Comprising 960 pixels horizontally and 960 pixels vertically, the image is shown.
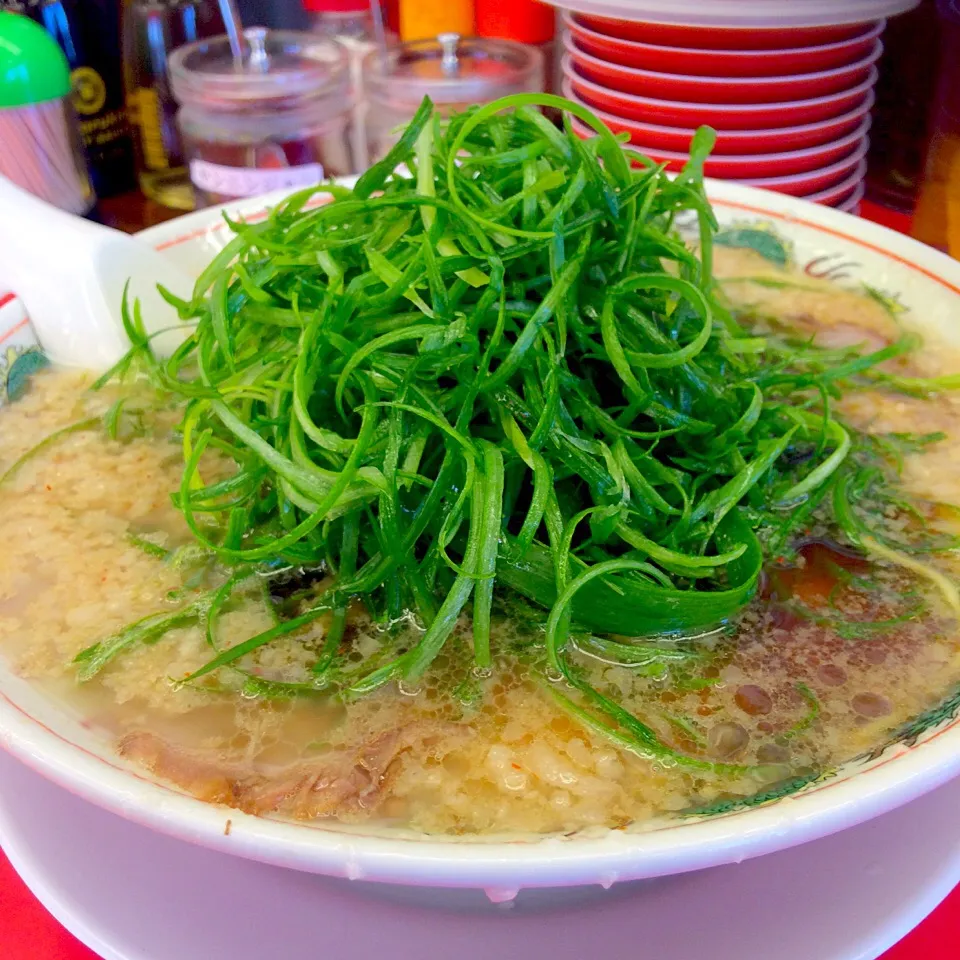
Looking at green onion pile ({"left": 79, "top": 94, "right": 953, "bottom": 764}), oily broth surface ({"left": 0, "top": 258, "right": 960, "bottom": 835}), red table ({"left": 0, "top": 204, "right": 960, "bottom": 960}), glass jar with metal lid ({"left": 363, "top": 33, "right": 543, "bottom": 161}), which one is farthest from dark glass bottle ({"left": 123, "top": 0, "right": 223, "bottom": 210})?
red table ({"left": 0, "top": 204, "right": 960, "bottom": 960})

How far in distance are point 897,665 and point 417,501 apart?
1.33 feet

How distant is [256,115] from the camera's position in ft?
5.28

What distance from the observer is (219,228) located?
1.24m

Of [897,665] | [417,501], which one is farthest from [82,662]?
[897,665]

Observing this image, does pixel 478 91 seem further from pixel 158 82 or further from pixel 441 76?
pixel 158 82

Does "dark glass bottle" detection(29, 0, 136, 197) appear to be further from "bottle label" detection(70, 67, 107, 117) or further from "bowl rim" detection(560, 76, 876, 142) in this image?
"bowl rim" detection(560, 76, 876, 142)

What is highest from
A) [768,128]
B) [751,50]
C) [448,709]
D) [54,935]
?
[751,50]

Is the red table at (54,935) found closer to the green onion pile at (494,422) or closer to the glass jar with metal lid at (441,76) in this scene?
the green onion pile at (494,422)

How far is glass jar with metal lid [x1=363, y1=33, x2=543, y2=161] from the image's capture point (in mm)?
1604

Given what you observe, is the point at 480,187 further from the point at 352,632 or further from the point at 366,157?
the point at 366,157

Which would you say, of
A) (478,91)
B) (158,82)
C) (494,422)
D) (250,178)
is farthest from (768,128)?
(158,82)

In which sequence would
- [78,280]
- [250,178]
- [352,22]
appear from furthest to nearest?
[352,22] → [250,178] → [78,280]

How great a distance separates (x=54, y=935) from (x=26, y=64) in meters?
1.42

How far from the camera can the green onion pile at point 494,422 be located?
2.29ft
